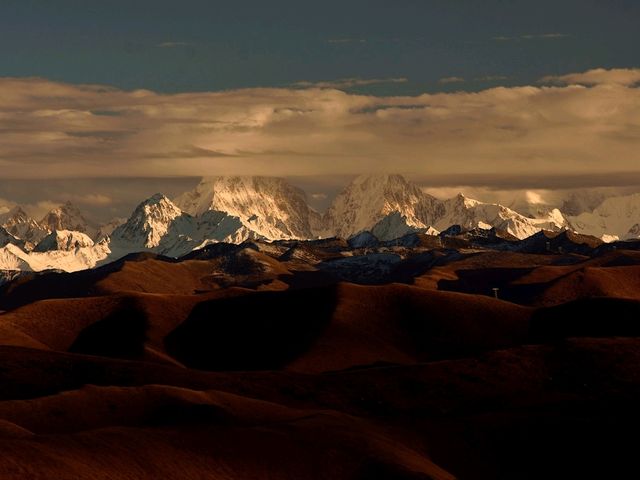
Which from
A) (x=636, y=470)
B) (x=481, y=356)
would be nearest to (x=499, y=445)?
(x=636, y=470)

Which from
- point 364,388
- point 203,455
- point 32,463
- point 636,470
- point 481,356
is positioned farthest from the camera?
point 481,356

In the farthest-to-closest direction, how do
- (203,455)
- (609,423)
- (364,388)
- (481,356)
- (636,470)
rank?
(481,356) < (364,388) < (609,423) < (636,470) < (203,455)

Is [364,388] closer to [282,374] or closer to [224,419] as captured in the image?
[282,374]

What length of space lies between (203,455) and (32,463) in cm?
2186

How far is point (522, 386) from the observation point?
172 metres

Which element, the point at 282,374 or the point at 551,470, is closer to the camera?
the point at 551,470

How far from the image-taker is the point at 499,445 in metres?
135

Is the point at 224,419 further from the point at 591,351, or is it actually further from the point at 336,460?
the point at 591,351

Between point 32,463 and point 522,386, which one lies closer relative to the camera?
point 32,463

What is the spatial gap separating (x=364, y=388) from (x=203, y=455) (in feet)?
174

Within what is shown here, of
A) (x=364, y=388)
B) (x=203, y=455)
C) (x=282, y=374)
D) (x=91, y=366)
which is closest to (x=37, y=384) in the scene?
(x=91, y=366)

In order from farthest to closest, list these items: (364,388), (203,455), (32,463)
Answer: (364,388) → (203,455) → (32,463)

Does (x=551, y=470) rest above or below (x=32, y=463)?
below

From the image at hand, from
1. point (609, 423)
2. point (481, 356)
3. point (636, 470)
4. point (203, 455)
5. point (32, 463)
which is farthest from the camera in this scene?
point (481, 356)
